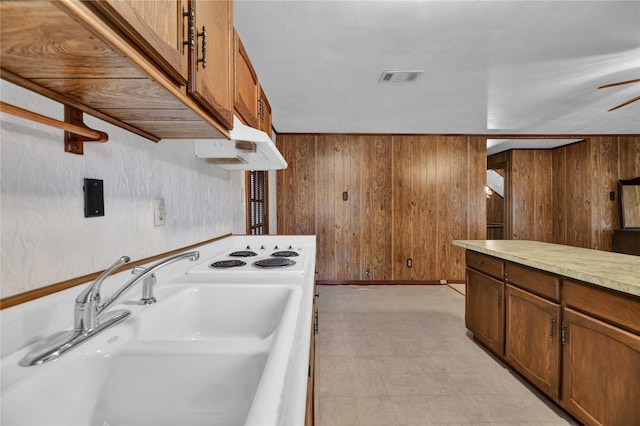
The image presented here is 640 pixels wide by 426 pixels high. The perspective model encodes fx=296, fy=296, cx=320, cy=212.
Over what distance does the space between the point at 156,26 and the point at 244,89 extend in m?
1.09

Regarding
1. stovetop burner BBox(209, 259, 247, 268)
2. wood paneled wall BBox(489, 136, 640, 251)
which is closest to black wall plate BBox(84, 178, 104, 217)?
stovetop burner BBox(209, 259, 247, 268)

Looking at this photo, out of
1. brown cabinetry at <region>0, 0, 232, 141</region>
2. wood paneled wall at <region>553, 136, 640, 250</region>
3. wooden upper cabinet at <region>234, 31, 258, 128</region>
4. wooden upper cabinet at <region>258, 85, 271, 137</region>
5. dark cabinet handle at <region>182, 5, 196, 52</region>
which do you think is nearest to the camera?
brown cabinetry at <region>0, 0, 232, 141</region>

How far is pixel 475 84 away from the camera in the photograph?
2795mm

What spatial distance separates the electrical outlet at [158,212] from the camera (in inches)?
49.3

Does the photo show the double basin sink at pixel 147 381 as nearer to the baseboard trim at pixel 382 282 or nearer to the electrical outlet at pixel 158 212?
the electrical outlet at pixel 158 212

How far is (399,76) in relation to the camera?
2.62m

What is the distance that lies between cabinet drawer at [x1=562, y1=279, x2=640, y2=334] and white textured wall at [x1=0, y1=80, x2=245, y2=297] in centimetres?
204

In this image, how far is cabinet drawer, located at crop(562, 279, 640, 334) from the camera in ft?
4.15

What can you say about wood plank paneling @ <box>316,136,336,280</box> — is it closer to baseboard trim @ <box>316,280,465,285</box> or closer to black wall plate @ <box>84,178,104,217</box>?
baseboard trim @ <box>316,280,465,285</box>

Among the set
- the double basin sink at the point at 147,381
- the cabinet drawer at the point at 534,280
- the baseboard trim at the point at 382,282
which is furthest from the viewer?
the baseboard trim at the point at 382,282

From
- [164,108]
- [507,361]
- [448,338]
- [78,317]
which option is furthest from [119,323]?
[448,338]

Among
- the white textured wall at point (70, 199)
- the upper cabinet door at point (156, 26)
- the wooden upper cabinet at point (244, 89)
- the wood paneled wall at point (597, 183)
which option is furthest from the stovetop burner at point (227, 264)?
the wood paneled wall at point (597, 183)

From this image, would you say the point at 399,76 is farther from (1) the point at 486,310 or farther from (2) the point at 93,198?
(2) the point at 93,198

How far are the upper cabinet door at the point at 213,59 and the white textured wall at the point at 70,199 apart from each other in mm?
371
